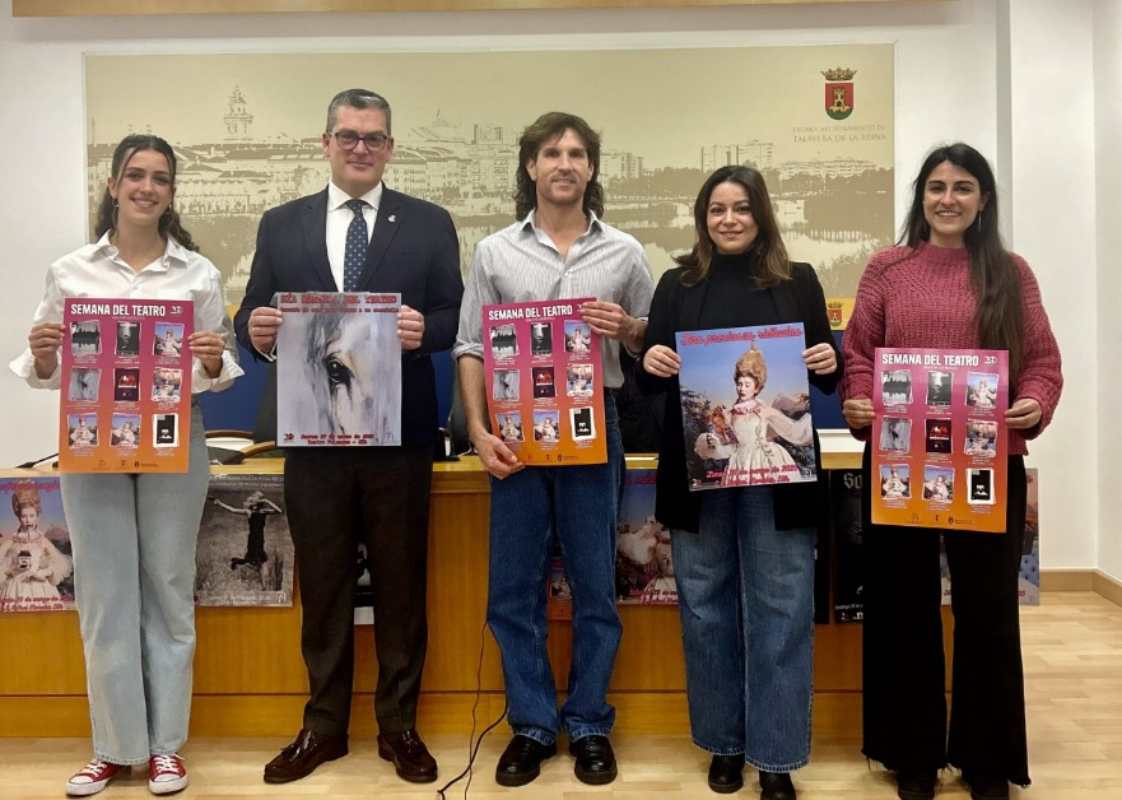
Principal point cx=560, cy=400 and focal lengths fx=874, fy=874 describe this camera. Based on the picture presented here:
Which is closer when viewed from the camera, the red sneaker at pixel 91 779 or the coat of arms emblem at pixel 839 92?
the red sneaker at pixel 91 779

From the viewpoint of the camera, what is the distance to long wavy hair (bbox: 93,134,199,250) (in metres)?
2.17

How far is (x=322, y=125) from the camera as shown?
4.41m

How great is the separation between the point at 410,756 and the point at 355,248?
4.39 ft

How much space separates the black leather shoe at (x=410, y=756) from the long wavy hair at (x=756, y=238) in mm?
1394

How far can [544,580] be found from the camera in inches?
91.4

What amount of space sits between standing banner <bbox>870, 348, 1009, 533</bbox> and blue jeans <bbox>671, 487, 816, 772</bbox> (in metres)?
0.24

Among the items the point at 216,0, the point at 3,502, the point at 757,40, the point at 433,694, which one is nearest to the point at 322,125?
the point at 216,0

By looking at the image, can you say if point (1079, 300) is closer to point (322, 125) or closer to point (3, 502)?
point (322, 125)

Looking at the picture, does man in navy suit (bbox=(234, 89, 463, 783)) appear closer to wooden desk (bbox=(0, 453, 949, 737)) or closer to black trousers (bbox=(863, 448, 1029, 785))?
wooden desk (bbox=(0, 453, 949, 737))

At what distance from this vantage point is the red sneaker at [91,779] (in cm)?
222

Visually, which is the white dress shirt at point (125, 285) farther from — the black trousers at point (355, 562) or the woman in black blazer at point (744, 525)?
Result: the woman in black blazer at point (744, 525)

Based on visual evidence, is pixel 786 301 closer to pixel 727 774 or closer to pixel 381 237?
pixel 381 237

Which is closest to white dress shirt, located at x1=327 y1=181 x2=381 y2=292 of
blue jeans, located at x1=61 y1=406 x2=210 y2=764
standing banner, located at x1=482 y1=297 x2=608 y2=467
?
standing banner, located at x1=482 y1=297 x2=608 y2=467

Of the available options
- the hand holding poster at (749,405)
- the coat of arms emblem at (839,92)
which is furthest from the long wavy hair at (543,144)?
the coat of arms emblem at (839,92)
